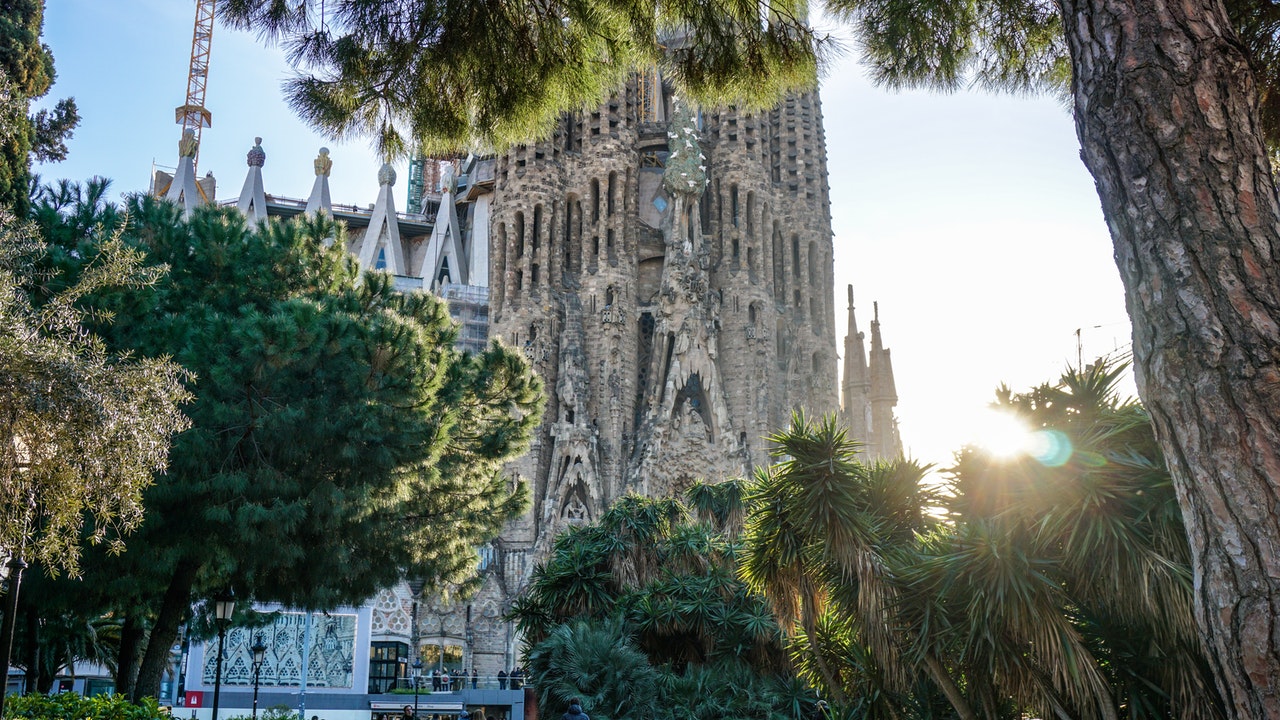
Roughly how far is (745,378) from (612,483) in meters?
5.60

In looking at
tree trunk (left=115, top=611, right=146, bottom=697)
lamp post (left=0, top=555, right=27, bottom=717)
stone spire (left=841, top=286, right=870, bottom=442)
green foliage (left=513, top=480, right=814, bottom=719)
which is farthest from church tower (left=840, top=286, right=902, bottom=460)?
lamp post (left=0, top=555, right=27, bottom=717)

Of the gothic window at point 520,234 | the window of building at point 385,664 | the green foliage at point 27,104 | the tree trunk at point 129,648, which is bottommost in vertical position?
the window of building at point 385,664

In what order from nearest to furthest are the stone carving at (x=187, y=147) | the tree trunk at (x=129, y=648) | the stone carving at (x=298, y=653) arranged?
1. the tree trunk at (x=129, y=648)
2. the stone carving at (x=298, y=653)
3. the stone carving at (x=187, y=147)

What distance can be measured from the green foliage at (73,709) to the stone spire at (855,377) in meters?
37.9

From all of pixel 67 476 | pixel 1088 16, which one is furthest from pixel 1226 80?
pixel 67 476

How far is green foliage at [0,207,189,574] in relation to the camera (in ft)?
24.7

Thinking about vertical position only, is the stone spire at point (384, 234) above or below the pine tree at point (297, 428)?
above

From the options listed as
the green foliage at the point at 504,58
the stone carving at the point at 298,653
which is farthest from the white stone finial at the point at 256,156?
the green foliage at the point at 504,58

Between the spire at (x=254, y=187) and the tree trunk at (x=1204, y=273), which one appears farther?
the spire at (x=254, y=187)

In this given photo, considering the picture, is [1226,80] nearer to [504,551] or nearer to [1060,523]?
[1060,523]

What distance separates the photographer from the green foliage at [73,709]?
369 inches

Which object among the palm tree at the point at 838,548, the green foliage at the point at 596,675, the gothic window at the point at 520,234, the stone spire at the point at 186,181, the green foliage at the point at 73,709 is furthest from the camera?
the stone spire at the point at 186,181

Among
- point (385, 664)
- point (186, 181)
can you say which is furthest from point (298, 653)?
point (186, 181)

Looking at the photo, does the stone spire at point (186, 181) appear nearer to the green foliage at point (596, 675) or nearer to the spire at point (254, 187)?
the spire at point (254, 187)
